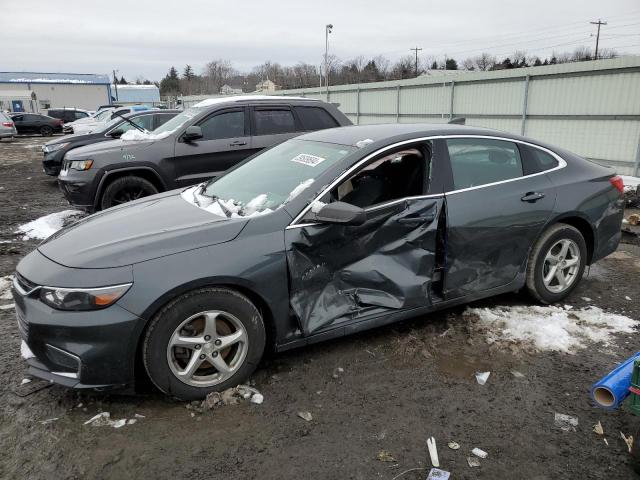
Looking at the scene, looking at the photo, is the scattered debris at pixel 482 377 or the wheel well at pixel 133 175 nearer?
the scattered debris at pixel 482 377

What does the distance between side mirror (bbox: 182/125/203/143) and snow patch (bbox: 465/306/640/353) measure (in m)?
4.77

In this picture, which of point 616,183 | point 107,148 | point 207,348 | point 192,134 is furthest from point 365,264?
point 107,148

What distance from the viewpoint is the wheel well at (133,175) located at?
7.18 metres

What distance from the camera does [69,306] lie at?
2766 mm

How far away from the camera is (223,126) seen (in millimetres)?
7613

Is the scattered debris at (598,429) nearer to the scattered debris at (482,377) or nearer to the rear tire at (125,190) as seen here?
the scattered debris at (482,377)

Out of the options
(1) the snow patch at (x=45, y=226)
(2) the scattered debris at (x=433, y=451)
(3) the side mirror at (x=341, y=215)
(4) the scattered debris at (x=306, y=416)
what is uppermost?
(3) the side mirror at (x=341, y=215)

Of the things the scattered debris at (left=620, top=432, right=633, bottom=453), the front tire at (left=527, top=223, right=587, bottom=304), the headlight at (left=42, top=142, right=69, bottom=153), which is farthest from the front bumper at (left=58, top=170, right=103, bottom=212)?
the scattered debris at (left=620, top=432, right=633, bottom=453)

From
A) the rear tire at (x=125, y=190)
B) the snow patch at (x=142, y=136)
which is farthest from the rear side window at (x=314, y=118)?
the rear tire at (x=125, y=190)

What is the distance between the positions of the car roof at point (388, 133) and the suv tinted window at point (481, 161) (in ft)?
0.30

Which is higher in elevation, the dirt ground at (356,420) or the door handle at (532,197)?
the door handle at (532,197)

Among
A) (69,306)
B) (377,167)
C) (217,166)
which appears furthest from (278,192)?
(217,166)

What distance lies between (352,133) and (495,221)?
1327 millimetres

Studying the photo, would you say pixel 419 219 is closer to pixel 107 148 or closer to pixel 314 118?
pixel 314 118
